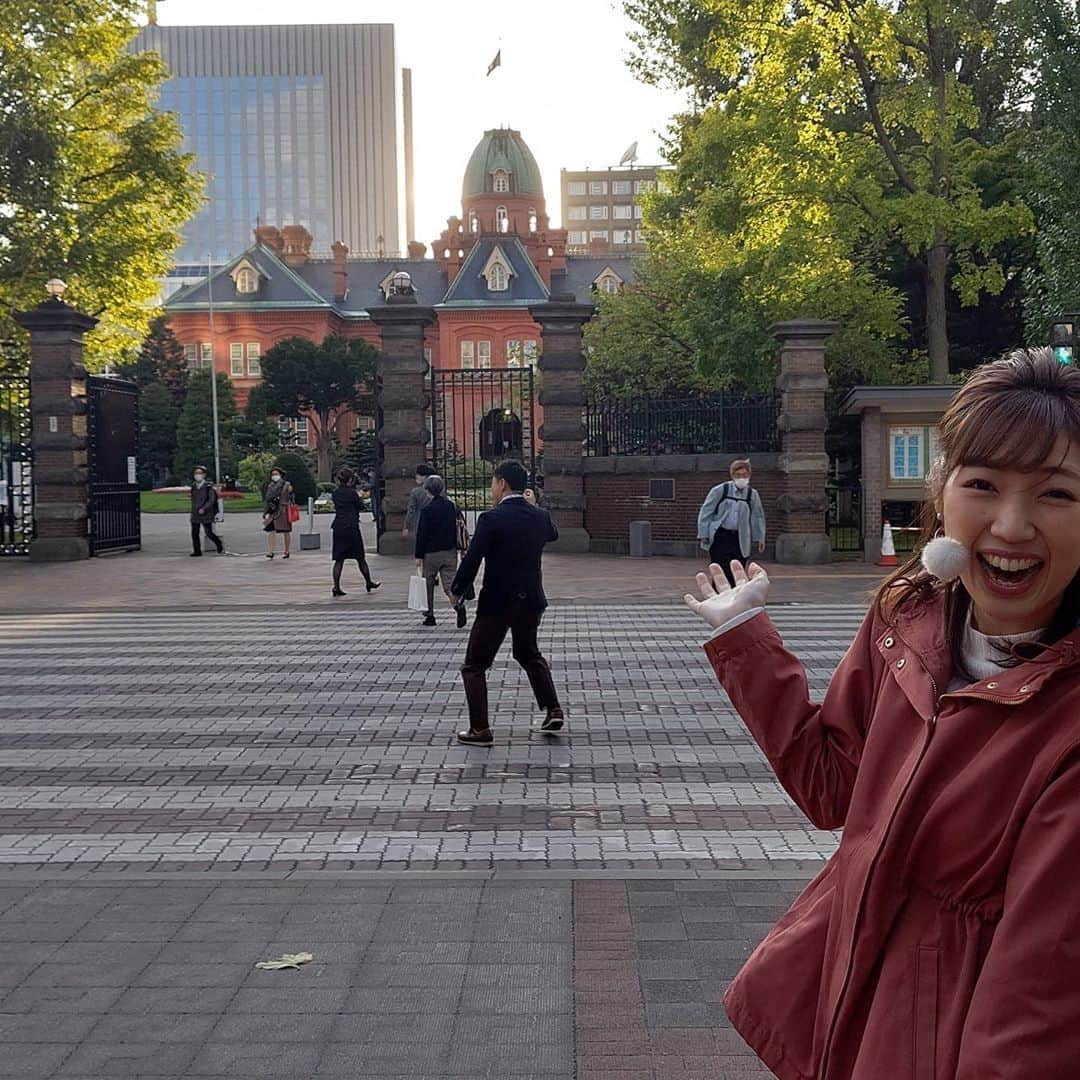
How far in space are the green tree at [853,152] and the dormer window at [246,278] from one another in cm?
6148

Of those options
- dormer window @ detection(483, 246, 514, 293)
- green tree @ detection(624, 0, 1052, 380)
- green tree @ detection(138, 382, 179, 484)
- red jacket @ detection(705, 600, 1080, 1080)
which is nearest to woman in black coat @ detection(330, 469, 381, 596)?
green tree @ detection(624, 0, 1052, 380)

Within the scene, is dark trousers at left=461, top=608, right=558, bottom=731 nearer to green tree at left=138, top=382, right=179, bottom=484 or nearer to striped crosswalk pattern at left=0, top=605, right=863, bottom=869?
striped crosswalk pattern at left=0, top=605, right=863, bottom=869

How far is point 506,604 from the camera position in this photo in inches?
335

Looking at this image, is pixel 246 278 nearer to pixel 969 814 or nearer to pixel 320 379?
pixel 320 379

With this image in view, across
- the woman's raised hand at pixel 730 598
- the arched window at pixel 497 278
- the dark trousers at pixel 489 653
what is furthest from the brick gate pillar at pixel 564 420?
the arched window at pixel 497 278

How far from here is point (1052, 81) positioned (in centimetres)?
2112

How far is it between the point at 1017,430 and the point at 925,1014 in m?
0.83

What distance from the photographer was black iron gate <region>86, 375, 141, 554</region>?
80.7ft

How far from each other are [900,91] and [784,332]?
5927 millimetres

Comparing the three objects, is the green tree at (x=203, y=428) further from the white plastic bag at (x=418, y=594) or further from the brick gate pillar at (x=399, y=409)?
the white plastic bag at (x=418, y=594)

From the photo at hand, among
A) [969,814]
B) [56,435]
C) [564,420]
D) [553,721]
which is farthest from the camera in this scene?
[564,420]

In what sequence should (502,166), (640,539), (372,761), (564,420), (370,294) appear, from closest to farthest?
(372,761) < (640,539) < (564,420) < (370,294) < (502,166)

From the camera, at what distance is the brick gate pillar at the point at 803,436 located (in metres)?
22.2

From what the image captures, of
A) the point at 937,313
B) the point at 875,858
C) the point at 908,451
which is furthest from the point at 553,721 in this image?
the point at 937,313
